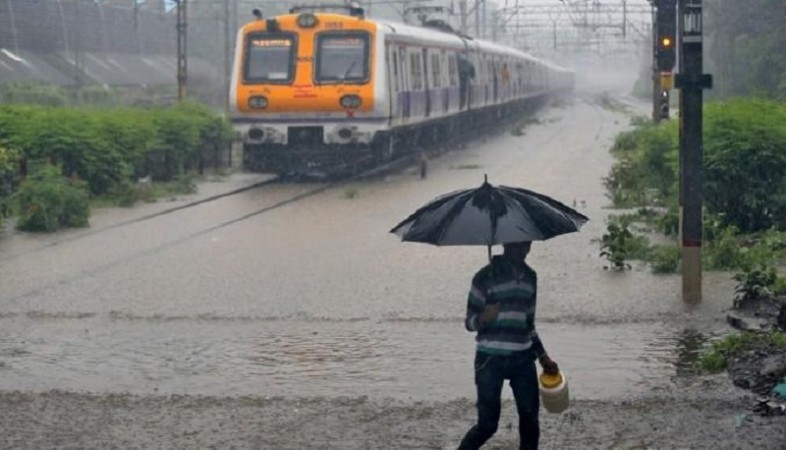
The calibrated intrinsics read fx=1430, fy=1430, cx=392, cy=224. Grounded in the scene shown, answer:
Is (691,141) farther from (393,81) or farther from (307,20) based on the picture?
(393,81)

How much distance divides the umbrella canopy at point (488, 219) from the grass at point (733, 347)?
3035mm

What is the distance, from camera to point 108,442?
26.3 ft

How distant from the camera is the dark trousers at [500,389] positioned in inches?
265

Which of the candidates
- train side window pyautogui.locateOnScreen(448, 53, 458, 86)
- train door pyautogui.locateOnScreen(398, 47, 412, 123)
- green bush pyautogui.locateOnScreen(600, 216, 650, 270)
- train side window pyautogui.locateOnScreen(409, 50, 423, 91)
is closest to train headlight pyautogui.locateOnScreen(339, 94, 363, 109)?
train door pyautogui.locateOnScreen(398, 47, 412, 123)

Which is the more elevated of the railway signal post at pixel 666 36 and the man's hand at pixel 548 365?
the railway signal post at pixel 666 36

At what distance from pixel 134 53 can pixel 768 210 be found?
46.4m

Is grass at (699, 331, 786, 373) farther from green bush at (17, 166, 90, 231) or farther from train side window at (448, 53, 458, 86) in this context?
train side window at (448, 53, 458, 86)

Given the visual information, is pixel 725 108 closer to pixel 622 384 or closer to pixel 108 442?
pixel 622 384

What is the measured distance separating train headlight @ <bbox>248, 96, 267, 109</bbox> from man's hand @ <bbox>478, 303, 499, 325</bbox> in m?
20.6

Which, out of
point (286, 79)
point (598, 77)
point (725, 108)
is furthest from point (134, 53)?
point (598, 77)

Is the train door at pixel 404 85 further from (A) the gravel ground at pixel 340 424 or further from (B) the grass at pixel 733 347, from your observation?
(A) the gravel ground at pixel 340 424

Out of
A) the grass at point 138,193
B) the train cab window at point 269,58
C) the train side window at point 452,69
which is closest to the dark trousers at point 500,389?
the grass at point 138,193

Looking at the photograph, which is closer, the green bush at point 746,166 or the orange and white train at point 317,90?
the green bush at point 746,166

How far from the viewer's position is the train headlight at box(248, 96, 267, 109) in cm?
2694
